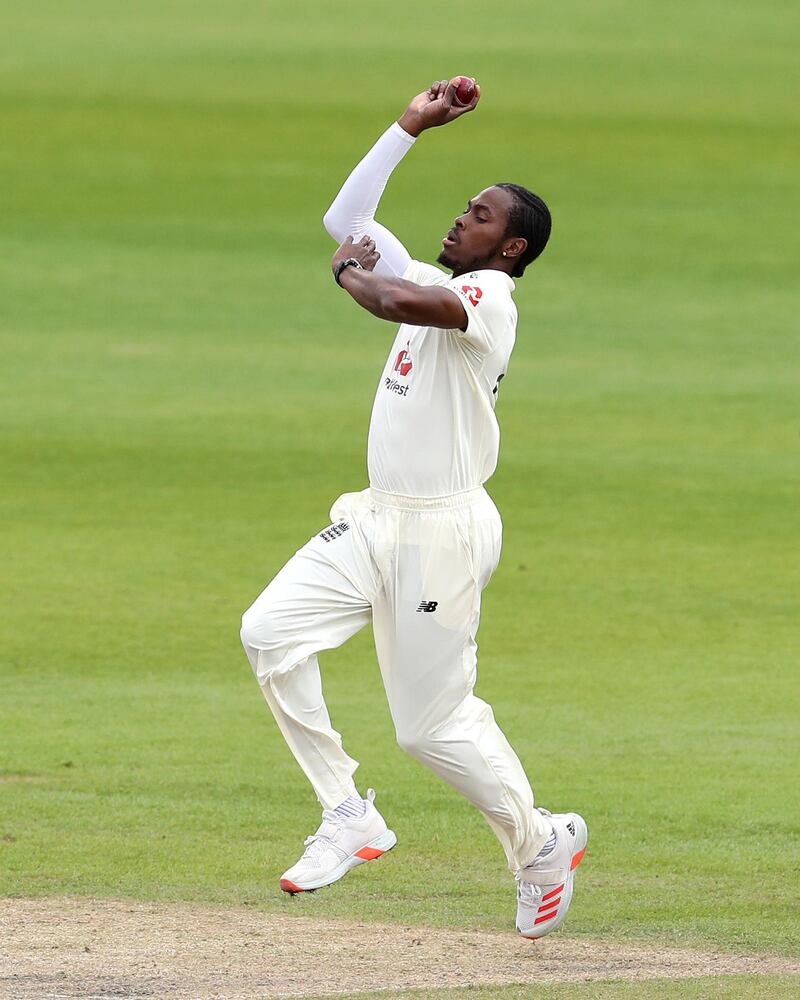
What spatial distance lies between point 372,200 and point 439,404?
0.93 meters

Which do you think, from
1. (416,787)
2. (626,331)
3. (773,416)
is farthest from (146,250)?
(416,787)

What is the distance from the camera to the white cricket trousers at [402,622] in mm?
7137

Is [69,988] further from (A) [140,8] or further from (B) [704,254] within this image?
(A) [140,8]

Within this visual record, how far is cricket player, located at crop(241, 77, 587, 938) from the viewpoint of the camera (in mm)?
7133

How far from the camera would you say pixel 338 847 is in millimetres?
7270

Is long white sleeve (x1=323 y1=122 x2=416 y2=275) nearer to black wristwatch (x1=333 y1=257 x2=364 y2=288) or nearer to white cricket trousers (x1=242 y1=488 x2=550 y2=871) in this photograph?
black wristwatch (x1=333 y1=257 x2=364 y2=288)

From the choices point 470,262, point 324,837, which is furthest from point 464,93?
point 324,837

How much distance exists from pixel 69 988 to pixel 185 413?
45.7 feet

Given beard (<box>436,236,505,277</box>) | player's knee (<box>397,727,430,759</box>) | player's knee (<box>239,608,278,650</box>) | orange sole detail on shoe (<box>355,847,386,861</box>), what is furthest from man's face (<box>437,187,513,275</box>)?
orange sole detail on shoe (<box>355,847,386,861</box>)

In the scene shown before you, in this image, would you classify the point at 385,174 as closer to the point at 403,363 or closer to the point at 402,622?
the point at 403,363

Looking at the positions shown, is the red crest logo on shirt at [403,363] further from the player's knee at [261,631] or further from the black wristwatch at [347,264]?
the player's knee at [261,631]

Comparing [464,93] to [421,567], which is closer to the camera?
[421,567]

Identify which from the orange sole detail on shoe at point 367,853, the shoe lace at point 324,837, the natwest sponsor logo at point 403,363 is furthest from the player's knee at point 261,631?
the natwest sponsor logo at point 403,363

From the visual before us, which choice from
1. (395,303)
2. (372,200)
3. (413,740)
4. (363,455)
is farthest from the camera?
(363,455)
